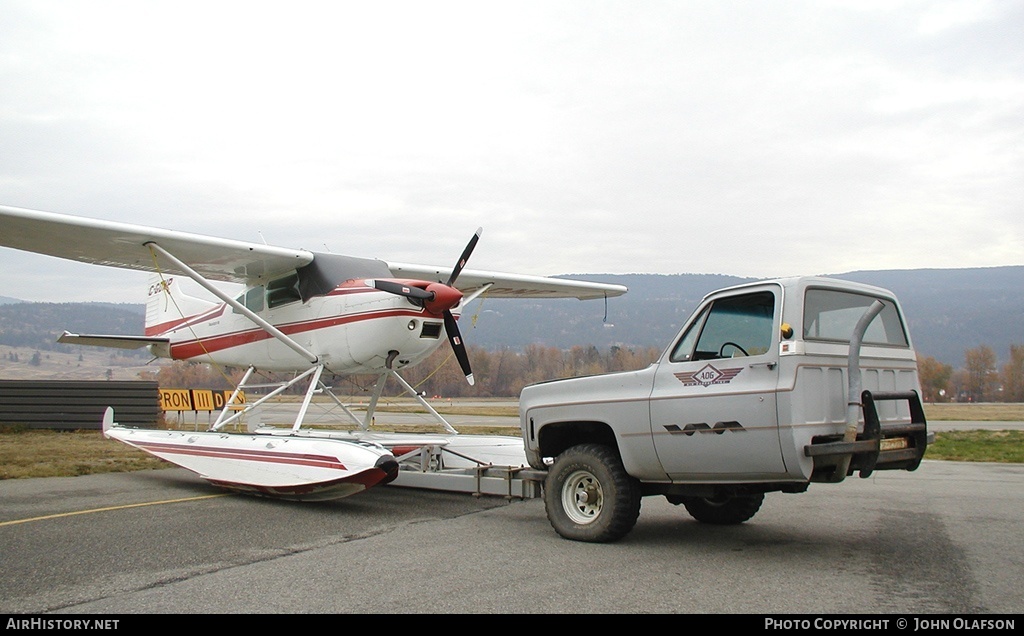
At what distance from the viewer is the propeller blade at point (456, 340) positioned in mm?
11916

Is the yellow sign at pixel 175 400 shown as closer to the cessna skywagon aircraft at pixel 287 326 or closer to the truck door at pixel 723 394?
the cessna skywagon aircraft at pixel 287 326

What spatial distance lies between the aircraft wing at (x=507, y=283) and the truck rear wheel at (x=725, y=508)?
26.0 feet

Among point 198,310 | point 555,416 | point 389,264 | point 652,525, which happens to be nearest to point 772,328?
point 555,416

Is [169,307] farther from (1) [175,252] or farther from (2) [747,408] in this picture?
(2) [747,408]

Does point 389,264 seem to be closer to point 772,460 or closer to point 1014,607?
point 772,460

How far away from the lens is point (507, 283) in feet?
52.2

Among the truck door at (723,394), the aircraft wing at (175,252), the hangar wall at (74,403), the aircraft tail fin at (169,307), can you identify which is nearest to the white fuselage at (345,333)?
the aircraft wing at (175,252)

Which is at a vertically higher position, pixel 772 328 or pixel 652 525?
pixel 772 328

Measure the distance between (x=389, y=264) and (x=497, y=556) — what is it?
348 inches

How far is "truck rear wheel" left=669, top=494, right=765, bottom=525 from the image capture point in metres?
7.92

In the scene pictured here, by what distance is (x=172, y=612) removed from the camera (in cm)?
454

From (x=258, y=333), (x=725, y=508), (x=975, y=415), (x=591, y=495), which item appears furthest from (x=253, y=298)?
(x=975, y=415)

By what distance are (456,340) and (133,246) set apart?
5270mm
